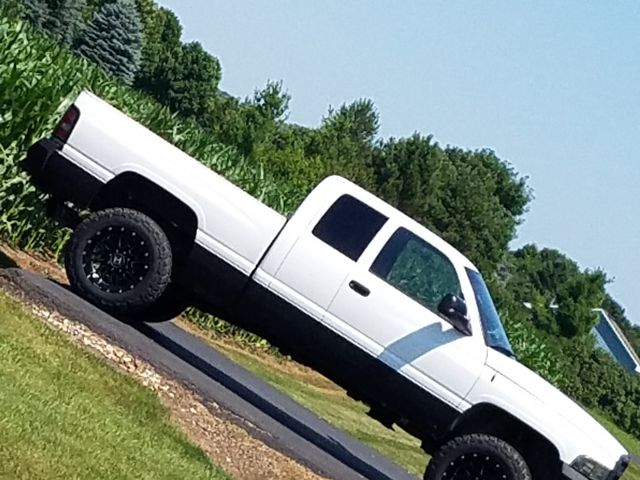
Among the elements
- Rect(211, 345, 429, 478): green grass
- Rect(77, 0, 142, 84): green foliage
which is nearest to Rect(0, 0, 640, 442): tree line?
Rect(77, 0, 142, 84): green foliage

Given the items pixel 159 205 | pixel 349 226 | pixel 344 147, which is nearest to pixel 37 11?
pixel 344 147

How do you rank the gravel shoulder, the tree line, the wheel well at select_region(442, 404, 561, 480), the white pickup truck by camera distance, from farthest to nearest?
the tree line → the white pickup truck → the wheel well at select_region(442, 404, 561, 480) → the gravel shoulder

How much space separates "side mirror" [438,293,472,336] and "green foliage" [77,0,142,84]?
57.8 m

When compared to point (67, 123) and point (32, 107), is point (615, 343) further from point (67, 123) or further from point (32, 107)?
point (67, 123)

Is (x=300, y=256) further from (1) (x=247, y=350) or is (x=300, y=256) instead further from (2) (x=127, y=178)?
(1) (x=247, y=350)

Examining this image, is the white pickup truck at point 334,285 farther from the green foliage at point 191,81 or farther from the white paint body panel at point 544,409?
the green foliage at point 191,81

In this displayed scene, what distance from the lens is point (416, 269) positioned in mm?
12070

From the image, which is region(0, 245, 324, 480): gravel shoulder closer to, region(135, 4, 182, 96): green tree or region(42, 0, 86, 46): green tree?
region(42, 0, 86, 46): green tree

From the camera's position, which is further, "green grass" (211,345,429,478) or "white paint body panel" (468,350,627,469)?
"green grass" (211,345,429,478)

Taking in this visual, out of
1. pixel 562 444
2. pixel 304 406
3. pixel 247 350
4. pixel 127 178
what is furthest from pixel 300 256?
pixel 247 350

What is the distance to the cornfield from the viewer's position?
13617 mm

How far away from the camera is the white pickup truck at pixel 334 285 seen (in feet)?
37.2

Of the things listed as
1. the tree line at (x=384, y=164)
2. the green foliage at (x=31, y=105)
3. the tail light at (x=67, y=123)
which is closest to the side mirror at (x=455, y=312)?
the tail light at (x=67, y=123)

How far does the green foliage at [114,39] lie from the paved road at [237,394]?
5550cm
